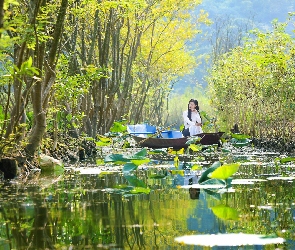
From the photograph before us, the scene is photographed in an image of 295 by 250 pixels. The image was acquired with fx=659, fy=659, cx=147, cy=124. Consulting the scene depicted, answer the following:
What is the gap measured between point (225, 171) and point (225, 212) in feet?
4.14

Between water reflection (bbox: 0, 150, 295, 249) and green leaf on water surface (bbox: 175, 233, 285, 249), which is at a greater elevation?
water reflection (bbox: 0, 150, 295, 249)

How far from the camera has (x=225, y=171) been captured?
7156mm

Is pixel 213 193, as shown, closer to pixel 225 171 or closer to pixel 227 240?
pixel 225 171

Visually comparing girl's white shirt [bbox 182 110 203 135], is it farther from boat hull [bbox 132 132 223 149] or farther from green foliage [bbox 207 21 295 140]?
green foliage [bbox 207 21 295 140]

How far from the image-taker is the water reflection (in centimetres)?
464

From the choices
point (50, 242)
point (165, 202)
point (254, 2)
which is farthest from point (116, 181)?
point (254, 2)

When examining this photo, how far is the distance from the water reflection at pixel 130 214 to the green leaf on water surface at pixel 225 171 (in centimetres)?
22

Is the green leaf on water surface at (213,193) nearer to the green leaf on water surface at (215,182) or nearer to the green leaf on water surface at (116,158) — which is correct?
the green leaf on water surface at (215,182)

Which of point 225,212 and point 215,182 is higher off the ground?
point 215,182

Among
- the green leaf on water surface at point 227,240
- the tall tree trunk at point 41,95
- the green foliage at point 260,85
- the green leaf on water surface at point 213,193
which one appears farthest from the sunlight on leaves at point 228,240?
the green foliage at point 260,85

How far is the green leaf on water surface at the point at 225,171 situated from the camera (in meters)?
6.91

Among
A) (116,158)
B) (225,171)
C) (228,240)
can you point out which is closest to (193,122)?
(116,158)

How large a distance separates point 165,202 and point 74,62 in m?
12.6

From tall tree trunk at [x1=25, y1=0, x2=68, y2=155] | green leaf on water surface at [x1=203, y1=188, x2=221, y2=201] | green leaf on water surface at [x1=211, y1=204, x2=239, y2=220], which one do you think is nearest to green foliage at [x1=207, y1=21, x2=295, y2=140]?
tall tree trunk at [x1=25, y1=0, x2=68, y2=155]
